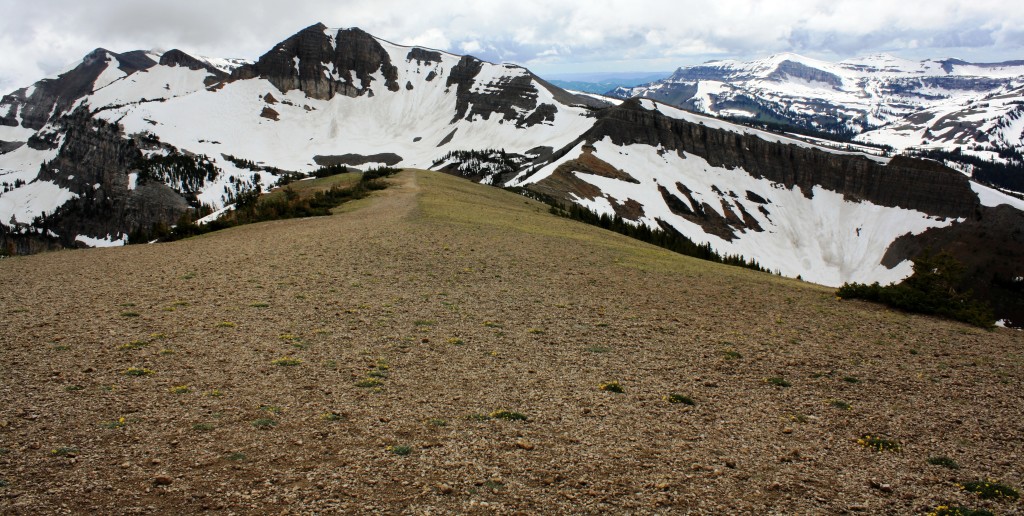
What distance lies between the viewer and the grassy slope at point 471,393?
30.9 feet

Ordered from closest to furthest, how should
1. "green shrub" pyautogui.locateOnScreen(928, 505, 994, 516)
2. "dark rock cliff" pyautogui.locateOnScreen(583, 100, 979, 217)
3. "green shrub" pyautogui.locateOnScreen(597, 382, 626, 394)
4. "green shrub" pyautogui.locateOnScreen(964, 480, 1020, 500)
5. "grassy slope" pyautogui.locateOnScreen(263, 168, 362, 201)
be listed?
"green shrub" pyautogui.locateOnScreen(928, 505, 994, 516)
"green shrub" pyautogui.locateOnScreen(964, 480, 1020, 500)
"green shrub" pyautogui.locateOnScreen(597, 382, 626, 394)
"grassy slope" pyautogui.locateOnScreen(263, 168, 362, 201)
"dark rock cliff" pyautogui.locateOnScreen(583, 100, 979, 217)

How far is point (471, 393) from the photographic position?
44.2 ft

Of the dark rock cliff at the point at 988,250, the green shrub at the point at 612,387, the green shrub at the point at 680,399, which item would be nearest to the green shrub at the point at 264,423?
the green shrub at the point at 612,387

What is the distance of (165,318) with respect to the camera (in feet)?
58.2

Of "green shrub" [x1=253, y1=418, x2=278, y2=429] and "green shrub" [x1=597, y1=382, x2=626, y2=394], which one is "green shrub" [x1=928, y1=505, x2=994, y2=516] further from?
"green shrub" [x1=253, y1=418, x2=278, y2=429]

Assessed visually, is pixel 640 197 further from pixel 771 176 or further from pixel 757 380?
pixel 757 380

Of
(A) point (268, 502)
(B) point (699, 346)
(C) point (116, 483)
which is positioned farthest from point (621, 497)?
(B) point (699, 346)

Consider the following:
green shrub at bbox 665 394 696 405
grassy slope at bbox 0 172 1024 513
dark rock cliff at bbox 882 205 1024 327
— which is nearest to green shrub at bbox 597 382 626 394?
grassy slope at bbox 0 172 1024 513

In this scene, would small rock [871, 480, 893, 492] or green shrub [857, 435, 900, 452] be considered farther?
green shrub [857, 435, 900, 452]

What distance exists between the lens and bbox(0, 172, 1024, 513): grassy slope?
9.43 m

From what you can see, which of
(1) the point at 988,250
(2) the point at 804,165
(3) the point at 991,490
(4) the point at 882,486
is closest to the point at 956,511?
(4) the point at 882,486

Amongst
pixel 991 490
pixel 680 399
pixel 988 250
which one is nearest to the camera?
pixel 991 490

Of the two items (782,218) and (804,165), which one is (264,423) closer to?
(782,218)

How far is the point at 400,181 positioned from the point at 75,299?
47.6 m
